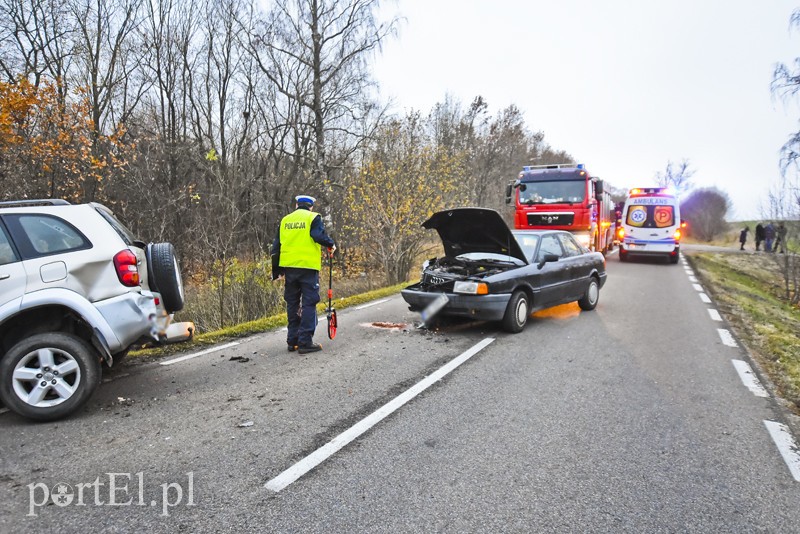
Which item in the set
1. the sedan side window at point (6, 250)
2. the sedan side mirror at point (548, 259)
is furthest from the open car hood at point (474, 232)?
the sedan side window at point (6, 250)

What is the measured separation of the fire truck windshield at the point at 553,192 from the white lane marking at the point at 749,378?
1011 cm

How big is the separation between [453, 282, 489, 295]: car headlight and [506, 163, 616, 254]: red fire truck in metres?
9.35

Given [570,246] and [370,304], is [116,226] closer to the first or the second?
[370,304]

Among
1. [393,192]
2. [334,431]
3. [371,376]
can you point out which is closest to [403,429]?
[334,431]

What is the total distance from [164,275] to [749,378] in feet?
20.0

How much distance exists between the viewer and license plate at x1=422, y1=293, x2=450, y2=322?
666 cm

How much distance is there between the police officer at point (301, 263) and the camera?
220 inches

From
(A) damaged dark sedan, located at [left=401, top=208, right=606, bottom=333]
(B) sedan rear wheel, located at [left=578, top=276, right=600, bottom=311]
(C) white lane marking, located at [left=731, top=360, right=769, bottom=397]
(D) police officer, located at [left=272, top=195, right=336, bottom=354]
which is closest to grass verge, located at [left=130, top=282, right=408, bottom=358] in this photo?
(D) police officer, located at [left=272, top=195, right=336, bottom=354]

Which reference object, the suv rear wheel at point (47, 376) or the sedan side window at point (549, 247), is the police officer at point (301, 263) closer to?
the suv rear wheel at point (47, 376)

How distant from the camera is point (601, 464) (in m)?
3.12

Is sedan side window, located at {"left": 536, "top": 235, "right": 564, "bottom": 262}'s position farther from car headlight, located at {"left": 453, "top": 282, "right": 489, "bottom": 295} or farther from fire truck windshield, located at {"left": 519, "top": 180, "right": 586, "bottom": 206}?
fire truck windshield, located at {"left": 519, "top": 180, "right": 586, "bottom": 206}

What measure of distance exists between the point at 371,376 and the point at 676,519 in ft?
9.64

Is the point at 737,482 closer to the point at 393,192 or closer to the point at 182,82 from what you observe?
the point at 393,192

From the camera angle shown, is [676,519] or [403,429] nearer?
[676,519]
